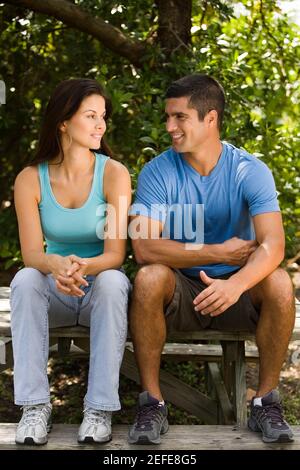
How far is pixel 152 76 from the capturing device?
459 cm

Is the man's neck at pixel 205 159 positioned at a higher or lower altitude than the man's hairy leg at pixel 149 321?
higher

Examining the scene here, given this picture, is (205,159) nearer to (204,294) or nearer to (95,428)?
(204,294)

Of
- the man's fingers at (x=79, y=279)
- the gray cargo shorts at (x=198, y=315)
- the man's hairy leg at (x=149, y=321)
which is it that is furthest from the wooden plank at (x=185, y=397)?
the man's fingers at (x=79, y=279)

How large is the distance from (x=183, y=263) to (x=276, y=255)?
0.37m

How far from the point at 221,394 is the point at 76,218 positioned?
1299mm

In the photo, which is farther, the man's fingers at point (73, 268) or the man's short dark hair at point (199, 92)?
the man's short dark hair at point (199, 92)

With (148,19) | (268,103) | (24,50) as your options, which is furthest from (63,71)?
(268,103)

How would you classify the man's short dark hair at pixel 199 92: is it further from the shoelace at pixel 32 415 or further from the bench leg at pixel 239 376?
the shoelace at pixel 32 415

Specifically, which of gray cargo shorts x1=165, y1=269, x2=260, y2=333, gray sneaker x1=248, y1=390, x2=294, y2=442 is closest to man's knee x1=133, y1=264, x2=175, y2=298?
gray cargo shorts x1=165, y1=269, x2=260, y2=333

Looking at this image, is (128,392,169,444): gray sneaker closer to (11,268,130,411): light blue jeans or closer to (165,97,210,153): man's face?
(11,268,130,411): light blue jeans

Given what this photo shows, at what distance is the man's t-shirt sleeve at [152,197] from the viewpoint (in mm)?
3303

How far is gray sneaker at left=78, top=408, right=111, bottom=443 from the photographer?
290 centimetres

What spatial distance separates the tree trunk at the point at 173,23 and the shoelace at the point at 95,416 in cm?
244

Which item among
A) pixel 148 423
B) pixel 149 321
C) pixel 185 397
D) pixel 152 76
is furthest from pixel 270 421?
pixel 152 76
